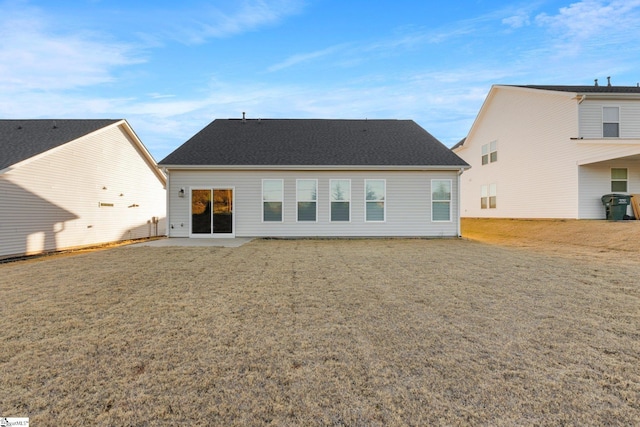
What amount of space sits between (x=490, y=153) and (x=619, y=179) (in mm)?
6986

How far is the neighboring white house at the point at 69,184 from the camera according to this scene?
10133mm

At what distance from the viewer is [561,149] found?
1421 centimetres

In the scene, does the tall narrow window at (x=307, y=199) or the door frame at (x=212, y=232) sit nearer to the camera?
the door frame at (x=212, y=232)

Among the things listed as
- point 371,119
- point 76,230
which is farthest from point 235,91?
point 76,230

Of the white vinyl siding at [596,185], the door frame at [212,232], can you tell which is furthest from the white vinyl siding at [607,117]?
the door frame at [212,232]

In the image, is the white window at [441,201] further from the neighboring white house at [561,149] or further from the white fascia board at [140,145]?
the white fascia board at [140,145]

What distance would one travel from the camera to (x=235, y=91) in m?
23.0

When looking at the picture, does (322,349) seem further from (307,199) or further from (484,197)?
(484,197)

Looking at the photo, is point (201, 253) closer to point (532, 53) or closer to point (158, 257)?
point (158, 257)

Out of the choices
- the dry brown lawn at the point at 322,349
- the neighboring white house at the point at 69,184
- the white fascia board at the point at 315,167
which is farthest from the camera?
the white fascia board at the point at 315,167

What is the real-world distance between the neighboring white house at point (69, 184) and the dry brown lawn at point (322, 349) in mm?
6141

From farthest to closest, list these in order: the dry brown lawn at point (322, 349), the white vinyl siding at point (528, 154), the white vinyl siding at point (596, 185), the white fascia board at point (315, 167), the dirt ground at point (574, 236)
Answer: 1. the white vinyl siding at point (528, 154)
2. the white vinyl siding at point (596, 185)
3. the white fascia board at point (315, 167)
4. the dirt ground at point (574, 236)
5. the dry brown lawn at point (322, 349)

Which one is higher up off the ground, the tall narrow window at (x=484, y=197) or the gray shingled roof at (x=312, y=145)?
the gray shingled roof at (x=312, y=145)

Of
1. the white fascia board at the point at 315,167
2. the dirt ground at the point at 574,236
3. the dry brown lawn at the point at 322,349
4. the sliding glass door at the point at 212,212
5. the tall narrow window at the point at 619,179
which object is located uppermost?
the white fascia board at the point at 315,167
